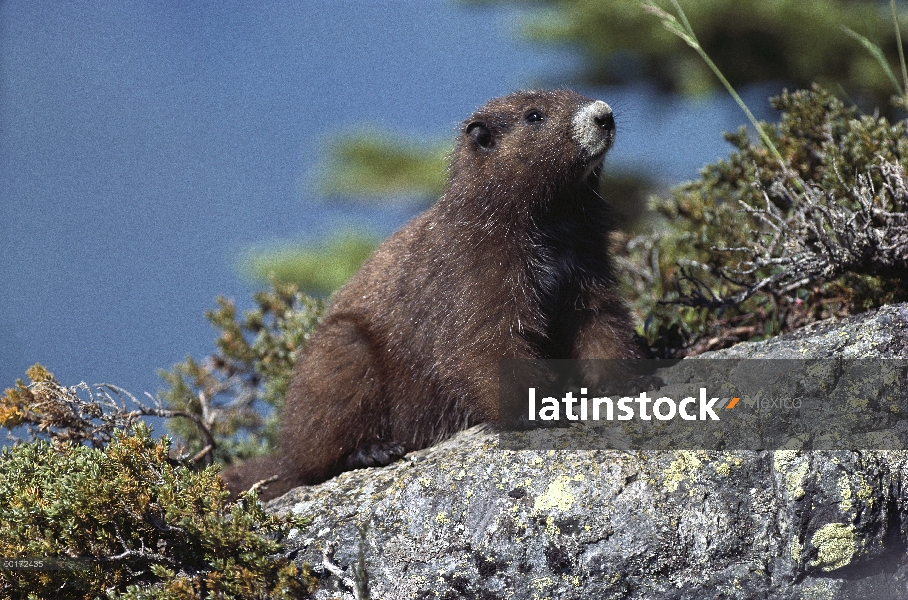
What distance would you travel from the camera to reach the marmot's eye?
493 cm

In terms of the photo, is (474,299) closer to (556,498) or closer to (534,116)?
(534,116)

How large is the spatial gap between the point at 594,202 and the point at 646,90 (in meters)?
9.97

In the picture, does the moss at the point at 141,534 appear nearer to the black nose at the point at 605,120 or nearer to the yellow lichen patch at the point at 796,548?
the yellow lichen patch at the point at 796,548

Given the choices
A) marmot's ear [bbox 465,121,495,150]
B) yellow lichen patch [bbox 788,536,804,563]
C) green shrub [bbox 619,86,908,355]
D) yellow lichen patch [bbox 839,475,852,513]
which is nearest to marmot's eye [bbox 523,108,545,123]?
marmot's ear [bbox 465,121,495,150]

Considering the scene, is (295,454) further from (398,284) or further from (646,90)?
(646,90)

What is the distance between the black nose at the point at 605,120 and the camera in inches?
188

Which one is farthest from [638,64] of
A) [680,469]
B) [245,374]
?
[680,469]

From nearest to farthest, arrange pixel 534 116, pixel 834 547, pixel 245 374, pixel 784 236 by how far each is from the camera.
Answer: pixel 834 547, pixel 534 116, pixel 784 236, pixel 245 374

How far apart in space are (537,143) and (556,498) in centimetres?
208

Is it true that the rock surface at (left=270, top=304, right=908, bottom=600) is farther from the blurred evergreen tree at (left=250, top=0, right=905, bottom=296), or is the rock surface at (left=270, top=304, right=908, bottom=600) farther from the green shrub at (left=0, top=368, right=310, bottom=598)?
the blurred evergreen tree at (left=250, top=0, right=905, bottom=296)

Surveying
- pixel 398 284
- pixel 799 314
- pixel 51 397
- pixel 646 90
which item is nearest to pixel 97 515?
pixel 51 397

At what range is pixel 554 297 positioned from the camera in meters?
4.87

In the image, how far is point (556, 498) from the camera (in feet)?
11.8

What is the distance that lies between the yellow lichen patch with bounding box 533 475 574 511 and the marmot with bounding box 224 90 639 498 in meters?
0.93
